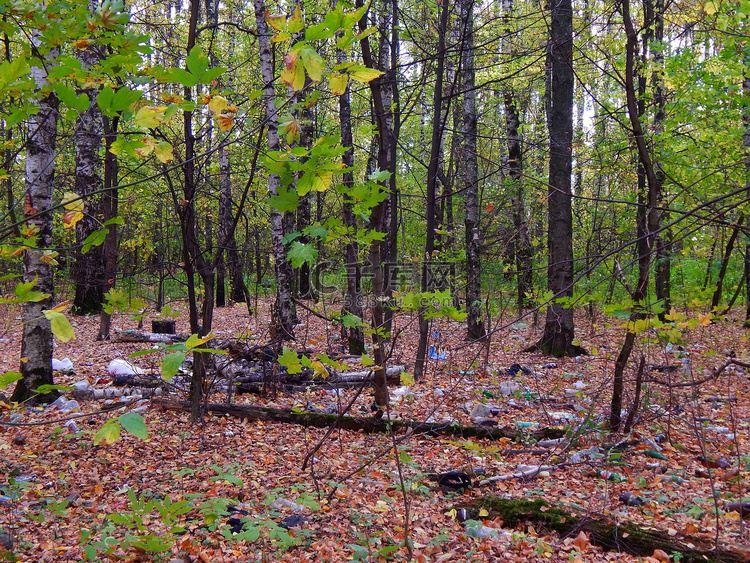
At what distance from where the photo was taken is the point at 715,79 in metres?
7.40

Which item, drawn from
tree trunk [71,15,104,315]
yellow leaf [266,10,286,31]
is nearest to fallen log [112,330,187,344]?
tree trunk [71,15,104,315]

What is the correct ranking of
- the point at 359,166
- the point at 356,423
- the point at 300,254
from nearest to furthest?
the point at 300,254
the point at 356,423
the point at 359,166

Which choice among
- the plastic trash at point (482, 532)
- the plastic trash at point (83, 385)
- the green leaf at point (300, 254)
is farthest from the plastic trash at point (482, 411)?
the plastic trash at point (83, 385)

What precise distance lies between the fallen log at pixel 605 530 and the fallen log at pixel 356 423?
3.94 ft

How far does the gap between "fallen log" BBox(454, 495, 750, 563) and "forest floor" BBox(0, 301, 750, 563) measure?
0.06 metres

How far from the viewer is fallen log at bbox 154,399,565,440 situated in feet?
14.7

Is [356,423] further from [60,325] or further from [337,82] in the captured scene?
[337,82]

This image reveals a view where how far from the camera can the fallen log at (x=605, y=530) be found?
2594 mm

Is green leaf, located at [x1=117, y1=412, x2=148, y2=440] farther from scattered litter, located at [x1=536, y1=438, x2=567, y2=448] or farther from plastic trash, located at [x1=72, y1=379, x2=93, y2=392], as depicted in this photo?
plastic trash, located at [x1=72, y1=379, x2=93, y2=392]

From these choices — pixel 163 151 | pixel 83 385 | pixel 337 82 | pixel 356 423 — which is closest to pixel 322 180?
pixel 337 82

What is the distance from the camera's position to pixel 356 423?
15.3ft

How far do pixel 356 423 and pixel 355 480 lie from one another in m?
0.96

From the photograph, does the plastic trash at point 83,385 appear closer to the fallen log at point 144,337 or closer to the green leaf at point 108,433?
the fallen log at point 144,337

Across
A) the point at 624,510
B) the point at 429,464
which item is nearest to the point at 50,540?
the point at 429,464
